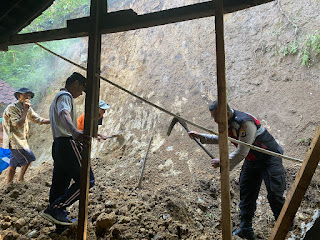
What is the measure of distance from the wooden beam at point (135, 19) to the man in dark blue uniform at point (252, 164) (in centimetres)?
118

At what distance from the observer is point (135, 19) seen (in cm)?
270

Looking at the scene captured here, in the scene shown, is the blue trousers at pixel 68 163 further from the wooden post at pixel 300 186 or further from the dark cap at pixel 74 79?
the wooden post at pixel 300 186

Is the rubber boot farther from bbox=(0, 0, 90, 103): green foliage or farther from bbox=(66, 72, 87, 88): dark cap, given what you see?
bbox=(0, 0, 90, 103): green foliage

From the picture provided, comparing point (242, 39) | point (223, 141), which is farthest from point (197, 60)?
point (223, 141)

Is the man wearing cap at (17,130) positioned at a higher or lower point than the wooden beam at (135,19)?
lower

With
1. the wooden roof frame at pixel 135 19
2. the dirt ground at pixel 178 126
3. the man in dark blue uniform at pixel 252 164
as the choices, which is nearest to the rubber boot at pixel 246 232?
the man in dark blue uniform at pixel 252 164

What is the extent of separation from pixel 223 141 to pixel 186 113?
4.42m

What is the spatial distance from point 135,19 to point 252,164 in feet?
7.90

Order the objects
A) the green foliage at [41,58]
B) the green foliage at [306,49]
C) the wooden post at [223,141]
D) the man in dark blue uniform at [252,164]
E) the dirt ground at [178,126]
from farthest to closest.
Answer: the green foliage at [41,58], the green foliage at [306,49], the dirt ground at [178,126], the man in dark blue uniform at [252,164], the wooden post at [223,141]

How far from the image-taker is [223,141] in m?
2.13

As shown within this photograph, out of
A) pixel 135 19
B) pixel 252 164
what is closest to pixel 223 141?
pixel 135 19

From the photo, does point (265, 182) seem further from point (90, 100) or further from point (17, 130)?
point (17, 130)

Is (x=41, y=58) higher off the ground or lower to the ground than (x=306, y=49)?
higher

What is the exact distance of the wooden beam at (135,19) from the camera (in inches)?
95.7
